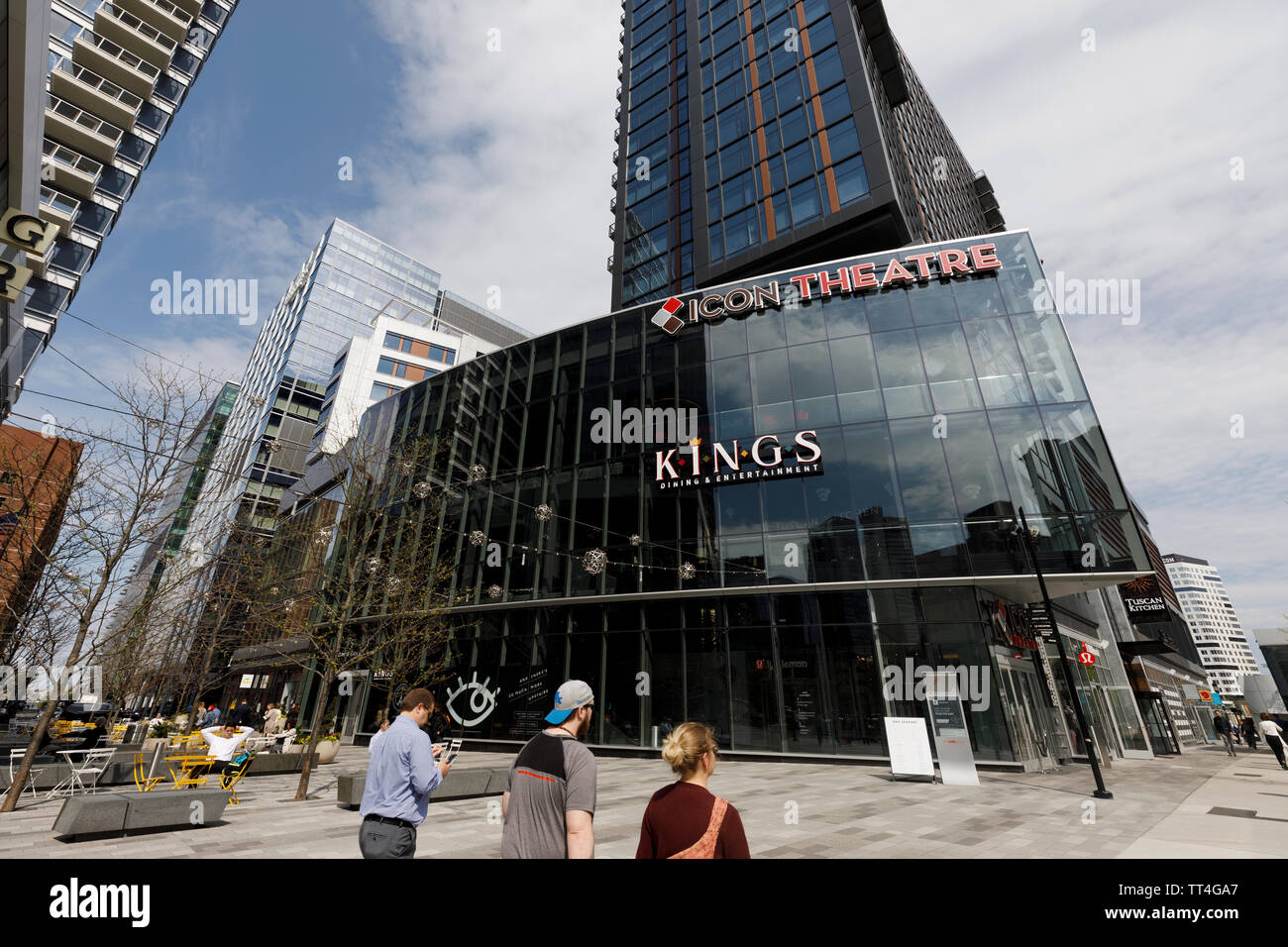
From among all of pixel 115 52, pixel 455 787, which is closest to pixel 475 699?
pixel 455 787

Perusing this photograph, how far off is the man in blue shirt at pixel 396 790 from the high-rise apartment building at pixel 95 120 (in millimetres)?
52250

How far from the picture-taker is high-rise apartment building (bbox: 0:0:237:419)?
41.3 meters

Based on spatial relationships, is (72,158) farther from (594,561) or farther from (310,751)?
(310,751)

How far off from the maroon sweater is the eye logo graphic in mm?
22269

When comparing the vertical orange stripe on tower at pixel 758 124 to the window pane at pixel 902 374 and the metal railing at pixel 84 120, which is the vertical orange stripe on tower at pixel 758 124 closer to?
the window pane at pixel 902 374

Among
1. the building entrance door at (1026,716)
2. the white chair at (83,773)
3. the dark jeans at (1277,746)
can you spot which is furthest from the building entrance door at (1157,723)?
the white chair at (83,773)

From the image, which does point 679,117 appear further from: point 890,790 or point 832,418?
point 890,790

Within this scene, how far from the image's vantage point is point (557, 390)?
26.7m

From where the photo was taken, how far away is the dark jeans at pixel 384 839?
405 cm

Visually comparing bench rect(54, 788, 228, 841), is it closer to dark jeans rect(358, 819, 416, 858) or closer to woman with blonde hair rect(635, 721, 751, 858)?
dark jeans rect(358, 819, 416, 858)

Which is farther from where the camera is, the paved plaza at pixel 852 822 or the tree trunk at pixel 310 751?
the tree trunk at pixel 310 751
